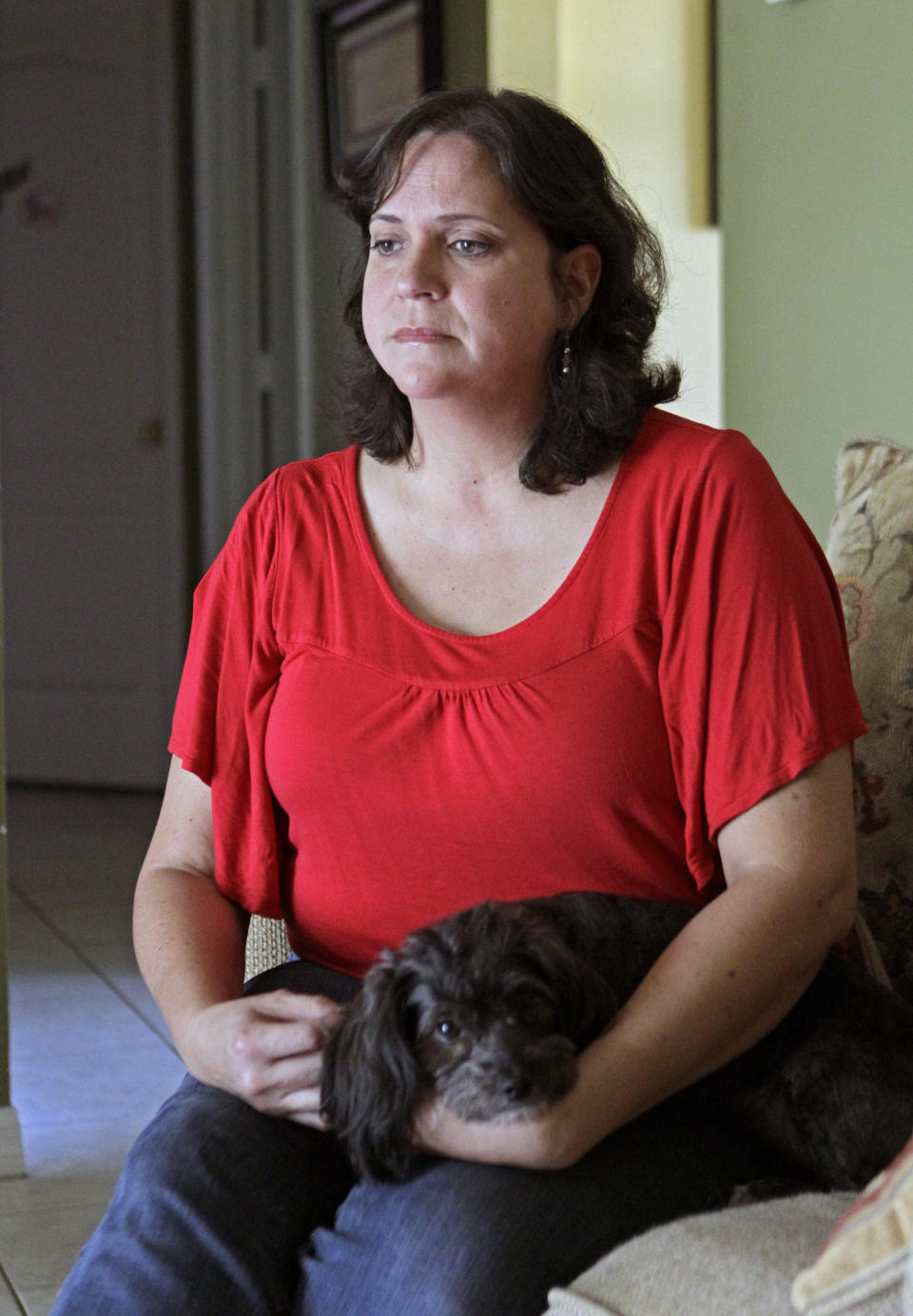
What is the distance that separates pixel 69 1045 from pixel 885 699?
1.86 m

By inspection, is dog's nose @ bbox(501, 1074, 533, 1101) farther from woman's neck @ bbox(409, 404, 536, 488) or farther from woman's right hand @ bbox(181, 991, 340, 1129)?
woman's neck @ bbox(409, 404, 536, 488)

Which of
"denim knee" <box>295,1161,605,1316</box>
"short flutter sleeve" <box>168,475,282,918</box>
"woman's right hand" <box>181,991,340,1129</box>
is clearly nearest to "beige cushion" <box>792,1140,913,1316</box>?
"denim knee" <box>295,1161,605,1316</box>

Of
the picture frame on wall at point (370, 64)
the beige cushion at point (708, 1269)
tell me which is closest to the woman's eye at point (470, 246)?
the beige cushion at point (708, 1269)

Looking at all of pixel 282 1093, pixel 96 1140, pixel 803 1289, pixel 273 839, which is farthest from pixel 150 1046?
pixel 803 1289

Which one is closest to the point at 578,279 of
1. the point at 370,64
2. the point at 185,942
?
the point at 185,942

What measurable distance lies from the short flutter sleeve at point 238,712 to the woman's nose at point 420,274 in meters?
0.27

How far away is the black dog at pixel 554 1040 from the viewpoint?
1101 millimetres

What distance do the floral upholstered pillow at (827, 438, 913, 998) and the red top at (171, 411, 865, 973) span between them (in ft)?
0.60

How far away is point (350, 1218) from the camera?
1.13m

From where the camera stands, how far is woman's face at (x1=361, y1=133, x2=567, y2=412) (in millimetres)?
1382

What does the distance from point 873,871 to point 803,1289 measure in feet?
2.14

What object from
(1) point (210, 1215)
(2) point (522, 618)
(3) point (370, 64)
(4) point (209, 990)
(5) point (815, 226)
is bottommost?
(1) point (210, 1215)

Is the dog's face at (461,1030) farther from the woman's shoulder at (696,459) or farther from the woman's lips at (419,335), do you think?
the woman's lips at (419,335)

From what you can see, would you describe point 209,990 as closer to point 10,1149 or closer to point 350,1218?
point 350,1218
